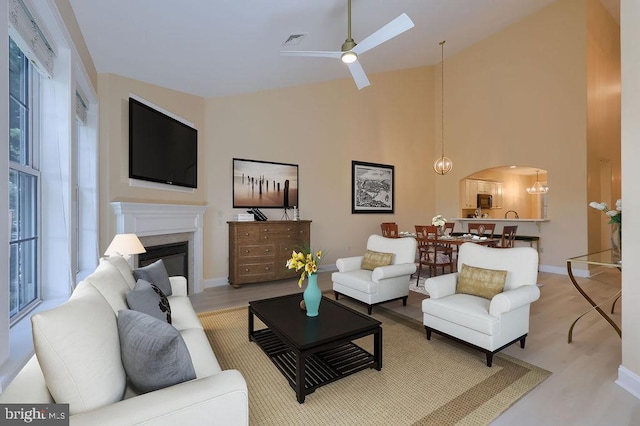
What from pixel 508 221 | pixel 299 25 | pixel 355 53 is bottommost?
pixel 508 221

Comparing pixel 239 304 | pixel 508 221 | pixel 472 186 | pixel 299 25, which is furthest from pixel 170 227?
pixel 472 186

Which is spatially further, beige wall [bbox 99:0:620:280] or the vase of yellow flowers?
beige wall [bbox 99:0:620:280]

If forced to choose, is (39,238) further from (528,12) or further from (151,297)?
(528,12)

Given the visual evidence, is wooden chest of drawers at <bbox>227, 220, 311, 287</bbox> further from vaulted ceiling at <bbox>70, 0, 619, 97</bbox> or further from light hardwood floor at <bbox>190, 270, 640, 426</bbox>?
vaulted ceiling at <bbox>70, 0, 619, 97</bbox>

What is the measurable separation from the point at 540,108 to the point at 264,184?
6.07m

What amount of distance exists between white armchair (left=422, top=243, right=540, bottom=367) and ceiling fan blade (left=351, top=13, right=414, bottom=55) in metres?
2.30

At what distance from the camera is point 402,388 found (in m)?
2.24

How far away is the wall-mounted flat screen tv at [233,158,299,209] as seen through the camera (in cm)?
543

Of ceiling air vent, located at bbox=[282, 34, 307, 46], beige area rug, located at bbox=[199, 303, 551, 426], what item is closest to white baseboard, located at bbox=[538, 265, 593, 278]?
beige area rug, located at bbox=[199, 303, 551, 426]

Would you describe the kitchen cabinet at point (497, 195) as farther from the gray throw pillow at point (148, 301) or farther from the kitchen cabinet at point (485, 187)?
the gray throw pillow at point (148, 301)

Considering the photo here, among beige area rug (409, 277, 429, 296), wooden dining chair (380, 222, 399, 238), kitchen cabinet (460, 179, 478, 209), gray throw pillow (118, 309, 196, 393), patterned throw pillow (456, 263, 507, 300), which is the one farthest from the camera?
kitchen cabinet (460, 179, 478, 209)

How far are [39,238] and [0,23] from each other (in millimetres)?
1502

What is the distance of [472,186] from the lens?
29.0ft

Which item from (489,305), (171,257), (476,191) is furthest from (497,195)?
(171,257)
